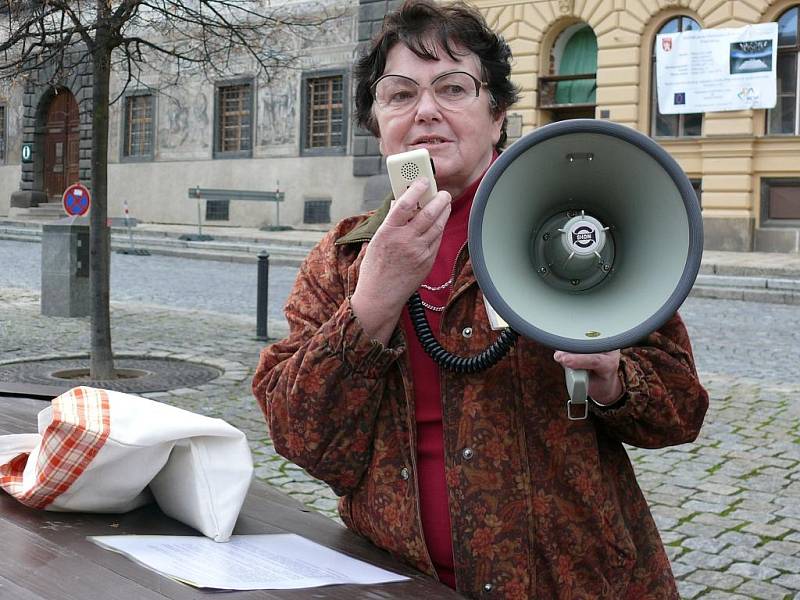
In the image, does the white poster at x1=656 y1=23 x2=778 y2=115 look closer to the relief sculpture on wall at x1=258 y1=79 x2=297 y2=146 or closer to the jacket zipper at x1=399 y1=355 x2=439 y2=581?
the relief sculpture on wall at x1=258 y1=79 x2=297 y2=146

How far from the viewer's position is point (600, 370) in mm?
1598

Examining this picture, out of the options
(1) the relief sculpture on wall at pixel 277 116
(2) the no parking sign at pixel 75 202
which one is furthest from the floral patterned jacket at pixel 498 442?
(1) the relief sculpture on wall at pixel 277 116

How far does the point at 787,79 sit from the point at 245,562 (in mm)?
18231

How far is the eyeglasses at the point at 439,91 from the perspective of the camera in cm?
190

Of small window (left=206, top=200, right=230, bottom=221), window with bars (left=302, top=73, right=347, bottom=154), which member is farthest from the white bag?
small window (left=206, top=200, right=230, bottom=221)

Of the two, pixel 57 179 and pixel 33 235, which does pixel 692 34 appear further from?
pixel 57 179

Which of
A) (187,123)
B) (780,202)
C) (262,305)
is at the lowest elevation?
(262,305)

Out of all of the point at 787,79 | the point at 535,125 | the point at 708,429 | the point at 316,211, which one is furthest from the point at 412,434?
the point at 316,211

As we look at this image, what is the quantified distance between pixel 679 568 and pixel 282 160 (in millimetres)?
21849

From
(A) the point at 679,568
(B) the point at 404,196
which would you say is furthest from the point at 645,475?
(B) the point at 404,196

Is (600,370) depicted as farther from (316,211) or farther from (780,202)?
(316,211)

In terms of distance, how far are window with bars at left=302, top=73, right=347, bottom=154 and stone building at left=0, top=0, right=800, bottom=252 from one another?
3 centimetres

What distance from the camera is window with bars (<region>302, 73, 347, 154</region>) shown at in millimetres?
24062

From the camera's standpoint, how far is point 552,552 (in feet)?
5.84
